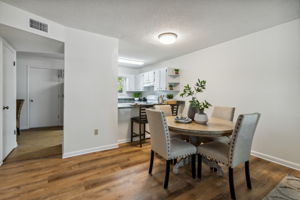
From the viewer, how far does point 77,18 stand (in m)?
2.11

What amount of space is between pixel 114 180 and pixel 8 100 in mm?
2449

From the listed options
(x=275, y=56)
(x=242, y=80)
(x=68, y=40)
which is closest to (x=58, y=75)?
(x=68, y=40)

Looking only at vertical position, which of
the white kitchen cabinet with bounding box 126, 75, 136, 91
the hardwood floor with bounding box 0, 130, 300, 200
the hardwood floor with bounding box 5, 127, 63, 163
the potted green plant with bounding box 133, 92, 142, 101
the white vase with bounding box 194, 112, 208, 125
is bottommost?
the hardwood floor with bounding box 5, 127, 63, 163

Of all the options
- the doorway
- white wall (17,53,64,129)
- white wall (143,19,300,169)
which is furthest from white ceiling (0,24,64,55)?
white wall (143,19,300,169)

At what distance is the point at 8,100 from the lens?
7.91ft

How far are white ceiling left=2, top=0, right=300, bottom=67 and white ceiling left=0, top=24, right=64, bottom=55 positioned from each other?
0.35 meters

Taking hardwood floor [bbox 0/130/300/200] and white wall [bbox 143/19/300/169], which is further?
white wall [bbox 143/19/300/169]

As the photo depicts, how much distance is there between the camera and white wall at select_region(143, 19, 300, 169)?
212 cm

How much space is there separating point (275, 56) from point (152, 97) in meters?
3.74

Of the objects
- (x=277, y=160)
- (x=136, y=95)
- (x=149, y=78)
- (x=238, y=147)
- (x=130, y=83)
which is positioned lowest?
(x=277, y=160)

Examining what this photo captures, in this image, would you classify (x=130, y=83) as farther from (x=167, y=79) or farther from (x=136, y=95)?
(x=167, y=79)

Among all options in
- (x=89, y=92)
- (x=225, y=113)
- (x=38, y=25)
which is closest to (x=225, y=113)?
(x=225, y=113)

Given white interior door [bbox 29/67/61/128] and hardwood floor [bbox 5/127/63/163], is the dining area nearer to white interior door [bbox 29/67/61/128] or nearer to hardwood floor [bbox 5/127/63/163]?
hardwood floor [bbox 5/127/63/163]

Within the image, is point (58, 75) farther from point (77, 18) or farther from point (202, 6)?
point (202, 6)
